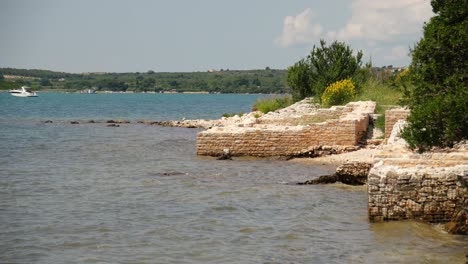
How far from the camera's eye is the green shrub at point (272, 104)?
35500 mm

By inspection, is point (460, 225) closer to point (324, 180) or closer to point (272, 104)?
point (324, 180)

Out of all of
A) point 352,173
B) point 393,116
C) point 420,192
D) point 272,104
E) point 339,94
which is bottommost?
point 352,173

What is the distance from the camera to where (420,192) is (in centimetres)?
1097

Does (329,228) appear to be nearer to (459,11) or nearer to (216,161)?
(459,11)

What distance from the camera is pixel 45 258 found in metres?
10.3

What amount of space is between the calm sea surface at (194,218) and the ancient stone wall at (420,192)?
0.20 m

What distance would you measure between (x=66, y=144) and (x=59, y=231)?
1741 centimetres

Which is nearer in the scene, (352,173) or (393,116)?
(352,173)

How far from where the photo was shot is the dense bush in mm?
29203

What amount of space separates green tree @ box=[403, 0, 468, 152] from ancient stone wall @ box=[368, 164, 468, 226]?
130cm

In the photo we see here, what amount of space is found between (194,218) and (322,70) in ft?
75.2

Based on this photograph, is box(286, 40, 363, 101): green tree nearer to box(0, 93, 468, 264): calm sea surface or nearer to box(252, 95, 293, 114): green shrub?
box(252, 95, 293, 114): green shrub

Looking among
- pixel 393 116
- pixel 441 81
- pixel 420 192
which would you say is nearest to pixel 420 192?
pixel 420 192

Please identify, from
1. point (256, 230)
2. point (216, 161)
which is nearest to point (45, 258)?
point (256, 230)
